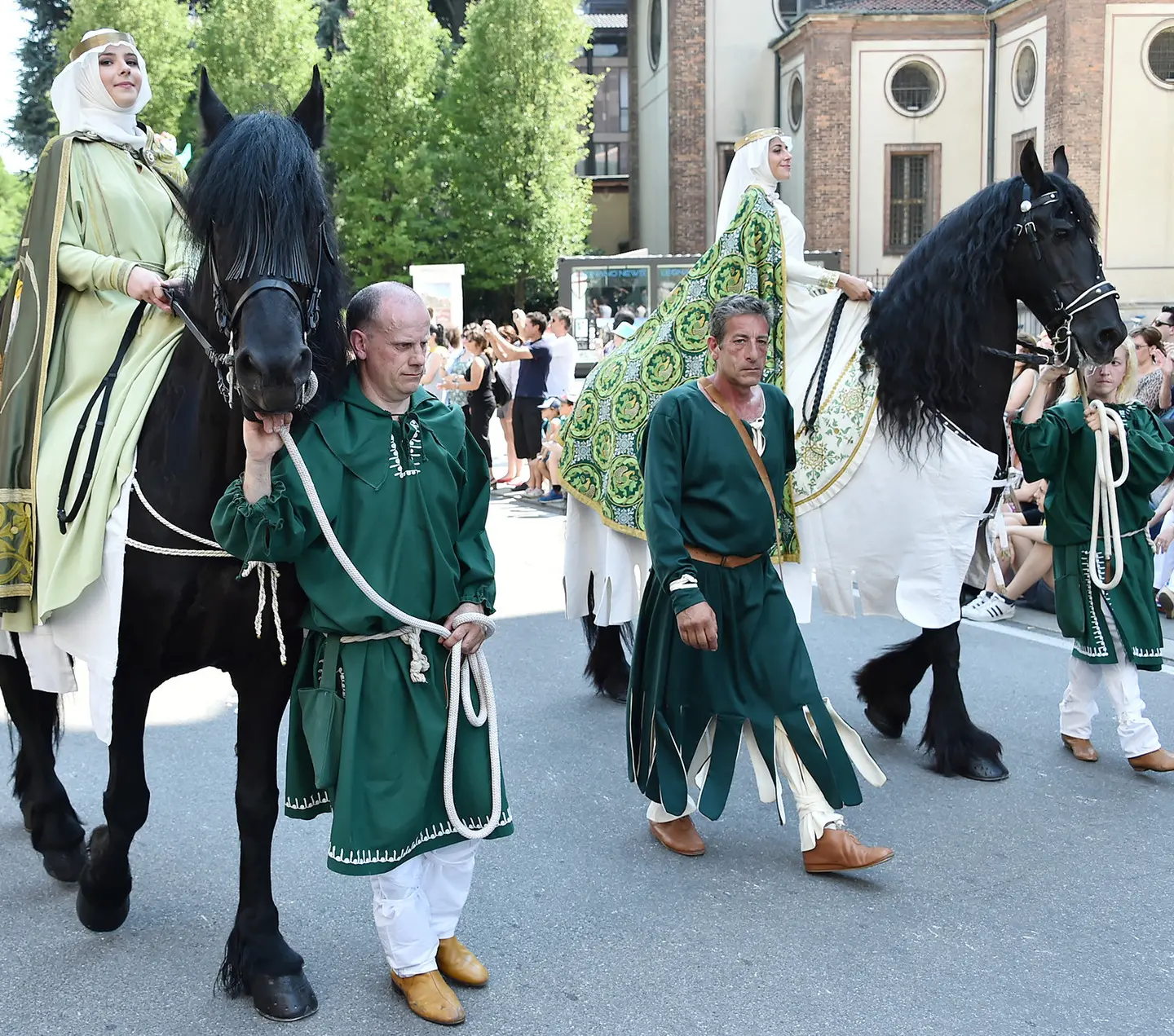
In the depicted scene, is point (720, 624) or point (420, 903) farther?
point (720, 624)

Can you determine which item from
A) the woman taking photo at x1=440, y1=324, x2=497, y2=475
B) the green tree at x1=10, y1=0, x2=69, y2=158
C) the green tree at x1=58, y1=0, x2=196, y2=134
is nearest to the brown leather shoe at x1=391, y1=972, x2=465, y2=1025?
the woman taking photo at x1=440, y1=324, x2=497, y2=475

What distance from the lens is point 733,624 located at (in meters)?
4.29

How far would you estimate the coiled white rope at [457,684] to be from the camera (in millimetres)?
3072

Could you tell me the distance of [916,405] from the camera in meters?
5.09

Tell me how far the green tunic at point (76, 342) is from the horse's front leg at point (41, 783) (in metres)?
0.95

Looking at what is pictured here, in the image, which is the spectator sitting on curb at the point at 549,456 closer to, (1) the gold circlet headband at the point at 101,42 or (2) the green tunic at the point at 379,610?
(1) the gold circlet headband at the point at 101,42

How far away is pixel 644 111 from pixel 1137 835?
36174 mm

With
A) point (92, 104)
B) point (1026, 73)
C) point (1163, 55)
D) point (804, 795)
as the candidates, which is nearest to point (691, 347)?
point (804, 795)

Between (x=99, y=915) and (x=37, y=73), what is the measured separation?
38.2 meters

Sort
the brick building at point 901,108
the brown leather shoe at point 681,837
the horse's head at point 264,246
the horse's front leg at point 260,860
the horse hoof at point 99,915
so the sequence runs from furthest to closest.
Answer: the brick building at point 901,108 < the brown leather shoe at point 681,837 < the horse hoof at point 99,915 < the horse's front leg at point 260,860 < the horse's head at point 264,246

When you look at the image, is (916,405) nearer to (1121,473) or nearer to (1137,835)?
(1121,473)

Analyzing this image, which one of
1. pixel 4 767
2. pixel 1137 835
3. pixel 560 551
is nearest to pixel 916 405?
pixel 1137 835

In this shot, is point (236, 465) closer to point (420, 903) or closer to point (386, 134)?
point (420, 903)

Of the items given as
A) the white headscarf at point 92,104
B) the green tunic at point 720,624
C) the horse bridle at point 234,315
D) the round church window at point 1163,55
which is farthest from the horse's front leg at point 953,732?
the round church window at point 1163,55
